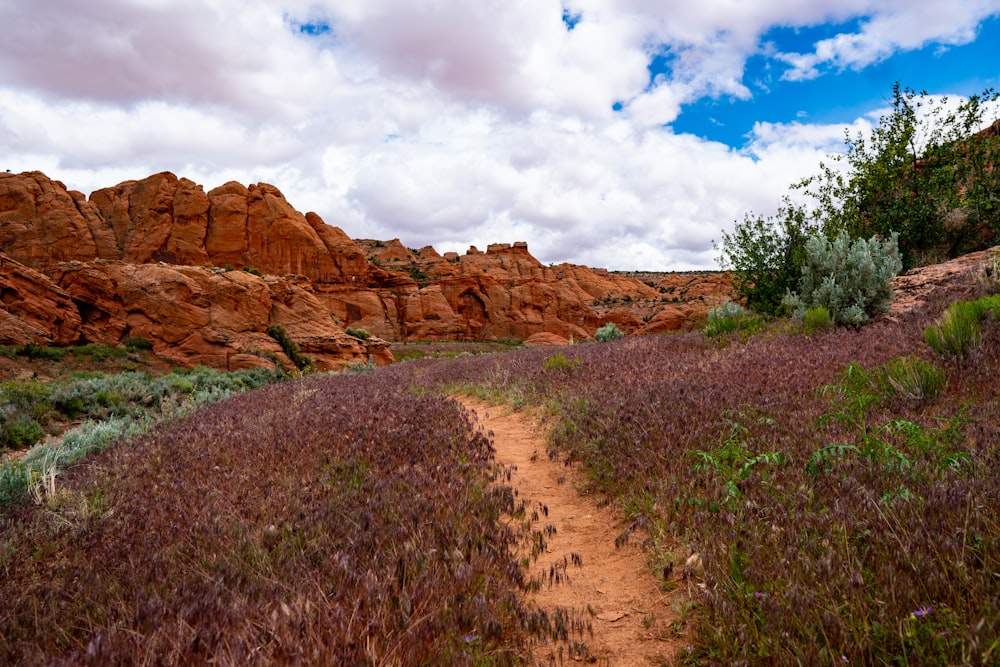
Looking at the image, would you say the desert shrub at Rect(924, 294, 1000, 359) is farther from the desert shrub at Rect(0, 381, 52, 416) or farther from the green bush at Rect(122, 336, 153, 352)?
the green bush at Rect(122, 336, 153, 352)

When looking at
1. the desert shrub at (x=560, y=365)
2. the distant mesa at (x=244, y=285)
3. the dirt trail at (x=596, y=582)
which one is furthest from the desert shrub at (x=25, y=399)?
the dirt trail at (x=596, y=582)

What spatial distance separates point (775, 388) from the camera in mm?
5621

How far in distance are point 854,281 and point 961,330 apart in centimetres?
490

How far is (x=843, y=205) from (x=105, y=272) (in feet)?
100

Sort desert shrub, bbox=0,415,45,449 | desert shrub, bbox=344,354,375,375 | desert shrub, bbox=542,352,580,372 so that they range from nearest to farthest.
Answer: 1. desert shrub, bbox=0,415,45,449
2. desert shrub, bbox=542,352,580,372
3. desert shrub, bbox=344,354,375,375

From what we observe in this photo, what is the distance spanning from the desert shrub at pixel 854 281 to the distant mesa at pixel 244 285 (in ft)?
29.5

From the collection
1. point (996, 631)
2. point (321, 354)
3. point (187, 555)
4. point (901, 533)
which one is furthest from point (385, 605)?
point (321, 354)

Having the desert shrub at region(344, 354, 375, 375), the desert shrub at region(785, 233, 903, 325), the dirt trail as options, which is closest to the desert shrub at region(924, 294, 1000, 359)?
the desert shrub at region(785, 233, 903, 325)

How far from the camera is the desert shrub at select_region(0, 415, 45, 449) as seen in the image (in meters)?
9.34

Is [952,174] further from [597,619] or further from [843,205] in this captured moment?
[597,619]

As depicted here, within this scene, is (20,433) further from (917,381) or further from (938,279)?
(938,279)

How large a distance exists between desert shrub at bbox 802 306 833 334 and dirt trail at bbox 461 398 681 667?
6663 mm

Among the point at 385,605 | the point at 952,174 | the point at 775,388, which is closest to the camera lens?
the point at 385,605

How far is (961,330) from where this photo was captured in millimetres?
→ 5320
